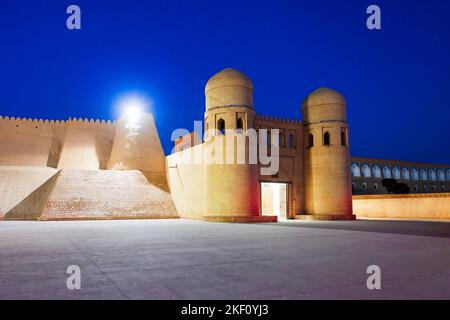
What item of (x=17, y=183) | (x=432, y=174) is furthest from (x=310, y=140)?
(x=432, y=174)

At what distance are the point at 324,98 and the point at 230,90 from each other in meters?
6.49

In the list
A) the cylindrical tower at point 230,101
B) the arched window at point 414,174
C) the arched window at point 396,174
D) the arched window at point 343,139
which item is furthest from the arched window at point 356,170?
the cylindrical tower at point 230,101

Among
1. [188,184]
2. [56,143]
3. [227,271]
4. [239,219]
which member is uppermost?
[56,143]

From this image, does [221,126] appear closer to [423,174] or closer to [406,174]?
[406,174]

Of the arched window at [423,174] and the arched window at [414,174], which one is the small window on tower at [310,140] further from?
the arched window at [423,174]

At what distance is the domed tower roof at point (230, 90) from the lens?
1916cm

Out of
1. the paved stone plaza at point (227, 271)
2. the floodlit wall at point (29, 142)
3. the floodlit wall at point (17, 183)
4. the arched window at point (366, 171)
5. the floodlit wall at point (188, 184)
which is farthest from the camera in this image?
the arched window at point (366, 171)

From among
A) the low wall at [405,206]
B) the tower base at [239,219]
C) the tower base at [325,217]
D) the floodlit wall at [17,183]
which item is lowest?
the tower base at [239,219]

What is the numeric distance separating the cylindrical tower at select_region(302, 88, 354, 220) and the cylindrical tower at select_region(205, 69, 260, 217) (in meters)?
4.85

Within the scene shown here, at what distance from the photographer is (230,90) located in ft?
62.9

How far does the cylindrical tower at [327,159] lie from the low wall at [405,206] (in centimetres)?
354

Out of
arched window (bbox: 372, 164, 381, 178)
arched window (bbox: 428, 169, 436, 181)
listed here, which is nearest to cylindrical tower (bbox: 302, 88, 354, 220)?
arched window (bbox: 372, 164, 381, 178)

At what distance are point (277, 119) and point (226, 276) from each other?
1836cm
